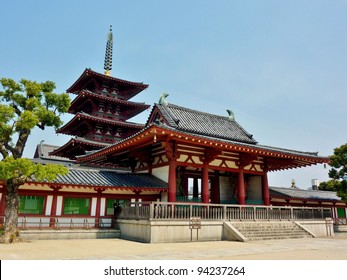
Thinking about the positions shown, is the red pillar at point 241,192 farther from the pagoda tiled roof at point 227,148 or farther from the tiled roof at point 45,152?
the tiled roof at point 45,152

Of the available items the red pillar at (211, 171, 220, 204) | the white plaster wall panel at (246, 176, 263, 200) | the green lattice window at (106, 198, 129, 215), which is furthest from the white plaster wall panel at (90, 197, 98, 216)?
the white plaster wall panel at (246, 176, 263, 200)

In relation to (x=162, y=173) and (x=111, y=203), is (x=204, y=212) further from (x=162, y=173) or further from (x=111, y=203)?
(x=111, y=203)

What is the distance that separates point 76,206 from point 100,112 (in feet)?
43.6

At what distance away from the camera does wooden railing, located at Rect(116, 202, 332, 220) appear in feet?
49.8

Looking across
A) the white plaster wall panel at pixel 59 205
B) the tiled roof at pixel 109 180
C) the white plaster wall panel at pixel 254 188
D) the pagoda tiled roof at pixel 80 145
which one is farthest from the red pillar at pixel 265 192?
the white plaster wall panel at pixel 59 205

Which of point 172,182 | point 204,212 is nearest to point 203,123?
point 172,182

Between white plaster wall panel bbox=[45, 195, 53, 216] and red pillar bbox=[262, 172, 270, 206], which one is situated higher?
red pillar bbox=[262, 172, 270, 206]

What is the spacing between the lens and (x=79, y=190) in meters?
17.5

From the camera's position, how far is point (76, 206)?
57.2 feet

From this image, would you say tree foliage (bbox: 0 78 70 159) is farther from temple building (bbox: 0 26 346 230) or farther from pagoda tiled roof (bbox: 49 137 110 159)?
pagoda tiled roof (bbox: 49 137 110 159)

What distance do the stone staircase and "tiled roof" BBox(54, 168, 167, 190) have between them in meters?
4.81

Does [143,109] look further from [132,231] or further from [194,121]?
[132,231]
